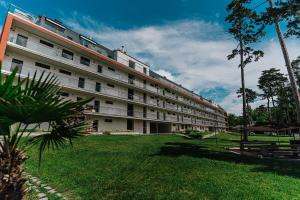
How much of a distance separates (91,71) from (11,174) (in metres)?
23.7

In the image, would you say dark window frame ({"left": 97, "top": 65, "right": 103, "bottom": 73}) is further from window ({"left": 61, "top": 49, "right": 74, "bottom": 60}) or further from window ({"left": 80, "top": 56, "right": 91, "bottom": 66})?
window ({"left": 61, "top": 49, "right": 74, "bottom": 60})

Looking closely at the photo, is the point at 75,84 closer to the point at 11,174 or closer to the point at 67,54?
the point at 67,54

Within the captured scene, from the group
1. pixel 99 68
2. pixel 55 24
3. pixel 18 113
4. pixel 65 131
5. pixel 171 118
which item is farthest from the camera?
pixel 171 118

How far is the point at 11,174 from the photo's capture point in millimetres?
2613

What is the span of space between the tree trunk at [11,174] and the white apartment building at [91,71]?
7.22m

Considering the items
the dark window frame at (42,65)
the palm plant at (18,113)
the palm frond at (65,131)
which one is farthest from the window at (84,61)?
the palm plant at (18,113)

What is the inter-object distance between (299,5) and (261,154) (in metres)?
10.7

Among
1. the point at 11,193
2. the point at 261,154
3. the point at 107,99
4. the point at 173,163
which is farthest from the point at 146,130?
the point at 11,193

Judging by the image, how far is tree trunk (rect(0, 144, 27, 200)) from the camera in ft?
8.33

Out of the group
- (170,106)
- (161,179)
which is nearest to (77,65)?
(161,179)

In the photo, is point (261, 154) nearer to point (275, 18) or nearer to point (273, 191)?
point (273, 191)

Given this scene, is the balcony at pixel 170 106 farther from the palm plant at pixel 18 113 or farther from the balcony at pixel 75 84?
the palm plant at pixel 18 113

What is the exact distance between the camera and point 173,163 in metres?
8.45

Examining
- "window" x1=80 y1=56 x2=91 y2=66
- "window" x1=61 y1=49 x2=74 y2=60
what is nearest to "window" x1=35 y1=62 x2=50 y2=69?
"window" x1=61 y1=49 x2=74 y2=60
